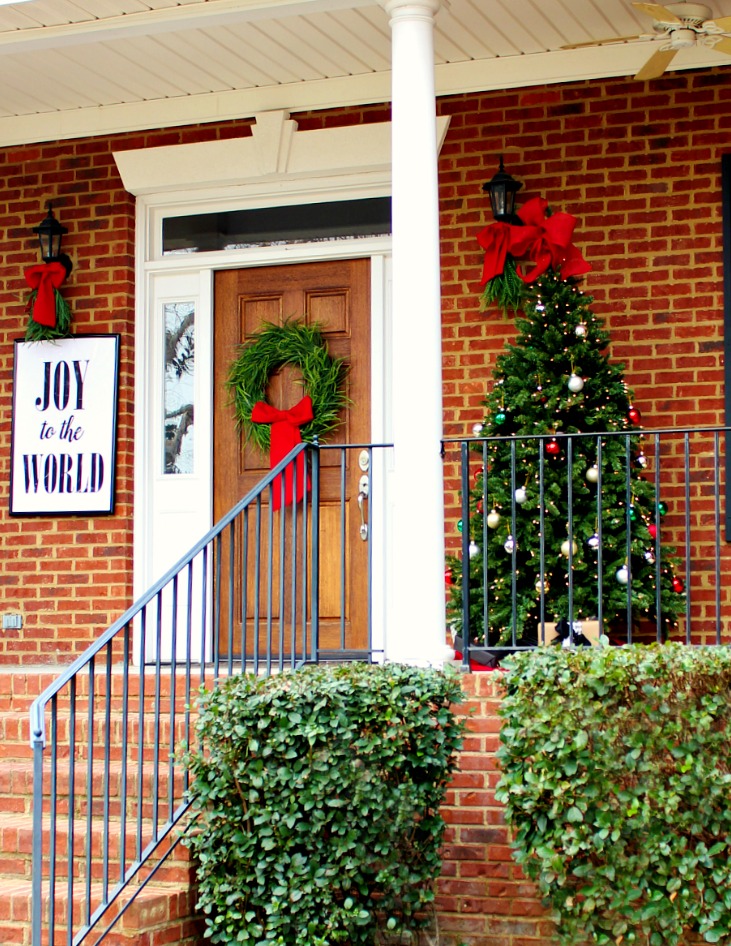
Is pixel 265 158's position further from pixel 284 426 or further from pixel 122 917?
pixel 122 917

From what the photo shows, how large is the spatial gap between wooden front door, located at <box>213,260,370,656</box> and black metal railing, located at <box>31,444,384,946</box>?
0.01 metres

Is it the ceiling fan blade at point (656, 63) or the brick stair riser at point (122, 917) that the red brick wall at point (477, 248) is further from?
the brick stair riser at point (122, 917)

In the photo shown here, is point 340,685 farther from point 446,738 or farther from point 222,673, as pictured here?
point 222,673

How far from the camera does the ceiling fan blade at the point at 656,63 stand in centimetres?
554

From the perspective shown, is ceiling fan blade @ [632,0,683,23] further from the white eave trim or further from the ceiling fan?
the white eave trim

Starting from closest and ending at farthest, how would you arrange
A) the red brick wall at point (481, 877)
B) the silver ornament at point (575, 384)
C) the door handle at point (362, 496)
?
1. the red brick wall at point (481, 877)
2. the silver ornament at point (575, 384)
3. the door handle at point (362, 496)

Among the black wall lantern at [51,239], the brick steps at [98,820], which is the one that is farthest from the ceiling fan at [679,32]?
the brick steps at [98,820]

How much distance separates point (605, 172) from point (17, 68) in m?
2.98

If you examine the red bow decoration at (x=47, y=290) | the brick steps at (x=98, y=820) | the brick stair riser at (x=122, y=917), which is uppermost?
the red bow decoration at (x=47, y=290)

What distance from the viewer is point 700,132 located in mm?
6359

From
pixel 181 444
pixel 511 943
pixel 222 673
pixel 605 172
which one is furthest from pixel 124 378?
pixel 511 943

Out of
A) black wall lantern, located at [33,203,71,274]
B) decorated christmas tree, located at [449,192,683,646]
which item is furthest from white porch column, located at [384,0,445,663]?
black wall lantern, located at [33,203,71,274]

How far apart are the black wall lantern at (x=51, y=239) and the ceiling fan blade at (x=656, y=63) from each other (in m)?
3.22

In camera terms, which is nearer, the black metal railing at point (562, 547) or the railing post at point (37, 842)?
the railing post at point (37, 842)
